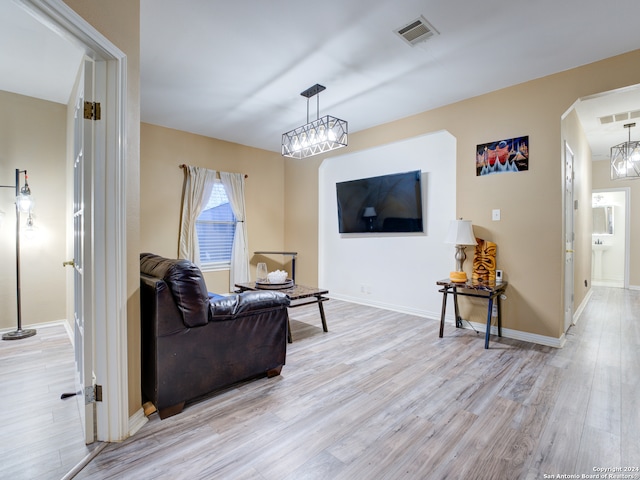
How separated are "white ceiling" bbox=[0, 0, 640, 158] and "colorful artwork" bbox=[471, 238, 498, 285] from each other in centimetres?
173

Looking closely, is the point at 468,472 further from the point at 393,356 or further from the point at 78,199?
the point at 78,199

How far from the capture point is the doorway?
6.77 meters

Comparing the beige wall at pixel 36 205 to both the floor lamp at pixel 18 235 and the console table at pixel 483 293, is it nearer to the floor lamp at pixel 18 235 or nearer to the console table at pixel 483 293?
the floor lamp at pixel 18 235

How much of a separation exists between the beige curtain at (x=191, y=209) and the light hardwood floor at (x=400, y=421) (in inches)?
93.7

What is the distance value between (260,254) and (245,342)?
3570mm

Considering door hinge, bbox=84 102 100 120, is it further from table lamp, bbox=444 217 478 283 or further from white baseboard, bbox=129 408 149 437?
A: table lamp, bbox=444 217 478 283

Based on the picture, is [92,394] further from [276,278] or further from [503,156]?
[503,156]

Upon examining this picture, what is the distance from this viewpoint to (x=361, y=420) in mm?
1827

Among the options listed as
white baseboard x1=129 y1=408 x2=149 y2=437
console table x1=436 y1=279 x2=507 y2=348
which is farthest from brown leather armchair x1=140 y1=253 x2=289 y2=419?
console table x1=436 y1=279 x2=507 y2=348

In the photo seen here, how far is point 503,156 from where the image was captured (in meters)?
3.29

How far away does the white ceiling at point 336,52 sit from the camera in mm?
2158

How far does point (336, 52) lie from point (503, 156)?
2092 millimetres

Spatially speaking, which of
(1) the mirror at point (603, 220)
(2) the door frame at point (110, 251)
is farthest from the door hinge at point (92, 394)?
(1) the mirror at point (603, 220)

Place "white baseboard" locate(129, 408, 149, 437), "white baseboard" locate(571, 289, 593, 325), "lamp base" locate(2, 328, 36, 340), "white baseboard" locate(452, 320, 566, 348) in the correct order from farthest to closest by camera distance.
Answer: "white baseboard" locate(571, 289, 593, 325), "lamp base" locate(2, 328, 36, 340), "white baseboard" locate(452, 320, 566, 348), "white baseboard" locate(129, 408, 149, 437)
